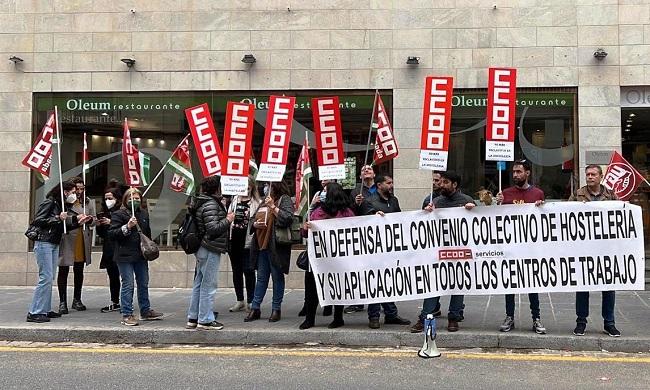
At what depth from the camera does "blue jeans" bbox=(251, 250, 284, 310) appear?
310 inches

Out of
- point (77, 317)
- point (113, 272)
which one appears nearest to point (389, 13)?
point (113, 272)

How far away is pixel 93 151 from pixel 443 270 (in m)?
7.71

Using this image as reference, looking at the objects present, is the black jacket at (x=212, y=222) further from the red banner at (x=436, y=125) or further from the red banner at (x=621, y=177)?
the red banner at (x=621, y=177)

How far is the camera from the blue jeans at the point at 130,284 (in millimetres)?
7570

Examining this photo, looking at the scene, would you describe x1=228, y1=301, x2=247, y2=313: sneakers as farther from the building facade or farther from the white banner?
the building facade

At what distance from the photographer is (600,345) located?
21.6 feet

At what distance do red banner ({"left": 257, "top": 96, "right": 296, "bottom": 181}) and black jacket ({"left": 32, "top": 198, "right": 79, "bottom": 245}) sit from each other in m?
2.71

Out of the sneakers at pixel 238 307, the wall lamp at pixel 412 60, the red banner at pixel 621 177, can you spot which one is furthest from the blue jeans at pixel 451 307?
the wall lamp at pixel 412 60

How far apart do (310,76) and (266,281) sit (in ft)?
15.9

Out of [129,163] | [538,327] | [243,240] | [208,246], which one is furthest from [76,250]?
[538,327]

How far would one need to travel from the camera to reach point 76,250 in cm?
879

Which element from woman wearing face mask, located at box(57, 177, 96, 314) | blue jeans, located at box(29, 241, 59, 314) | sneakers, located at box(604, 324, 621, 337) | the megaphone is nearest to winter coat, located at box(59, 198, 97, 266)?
woman wearing face mask, located at box(57, 177, 96, 314)

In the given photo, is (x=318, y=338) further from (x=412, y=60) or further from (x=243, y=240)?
(x=412, y=60)

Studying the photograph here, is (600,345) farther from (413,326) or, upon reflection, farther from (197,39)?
(197,39)
